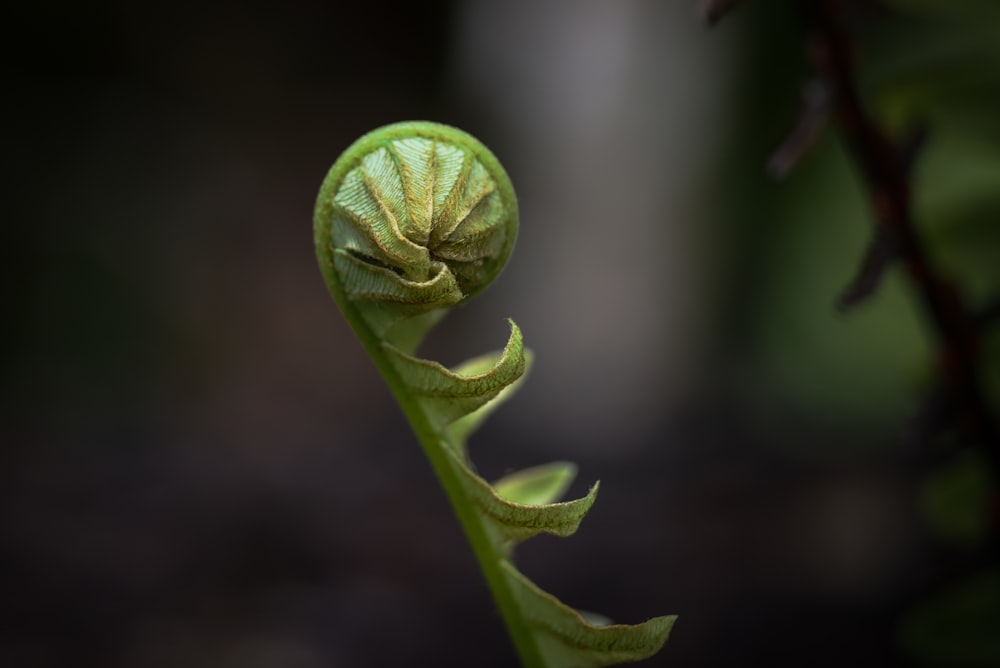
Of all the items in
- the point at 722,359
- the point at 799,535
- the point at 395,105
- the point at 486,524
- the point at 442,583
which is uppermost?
the point at 486,524

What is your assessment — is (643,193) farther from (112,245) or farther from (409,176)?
(409,176)

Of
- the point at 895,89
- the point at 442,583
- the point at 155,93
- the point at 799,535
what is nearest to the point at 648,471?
the point at 799,535

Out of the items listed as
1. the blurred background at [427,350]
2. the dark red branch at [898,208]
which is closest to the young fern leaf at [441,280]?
the dark red branch at [898,208]

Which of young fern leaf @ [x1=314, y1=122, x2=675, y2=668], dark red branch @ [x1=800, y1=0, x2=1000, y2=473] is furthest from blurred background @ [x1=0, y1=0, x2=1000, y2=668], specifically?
young fern leaf @ [x1=314, y1=122, x2=675, y2=668]

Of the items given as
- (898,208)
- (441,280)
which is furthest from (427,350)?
(441,280)

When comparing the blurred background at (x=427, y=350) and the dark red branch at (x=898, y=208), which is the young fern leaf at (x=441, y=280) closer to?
the dark red branch at (x=898, y=208)

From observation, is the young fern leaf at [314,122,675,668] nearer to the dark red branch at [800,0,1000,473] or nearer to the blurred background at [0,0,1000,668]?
the dark red branch at [800,0,1000,473]
